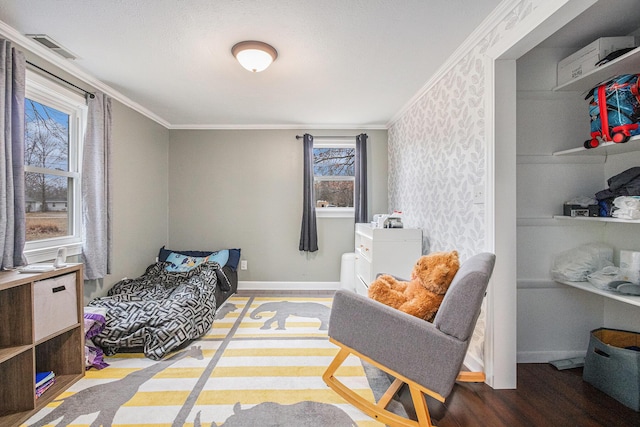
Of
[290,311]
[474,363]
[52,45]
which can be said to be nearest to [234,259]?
[290,311]

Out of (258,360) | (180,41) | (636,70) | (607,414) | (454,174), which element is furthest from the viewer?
(454,174)

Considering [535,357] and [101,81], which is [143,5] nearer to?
[101,81]

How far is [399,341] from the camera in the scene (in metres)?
1.52

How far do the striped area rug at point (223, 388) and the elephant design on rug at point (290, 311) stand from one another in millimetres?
228

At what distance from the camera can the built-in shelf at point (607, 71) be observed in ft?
5.31

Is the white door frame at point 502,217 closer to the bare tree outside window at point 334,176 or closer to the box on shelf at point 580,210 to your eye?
the box on shelf at point 580,210

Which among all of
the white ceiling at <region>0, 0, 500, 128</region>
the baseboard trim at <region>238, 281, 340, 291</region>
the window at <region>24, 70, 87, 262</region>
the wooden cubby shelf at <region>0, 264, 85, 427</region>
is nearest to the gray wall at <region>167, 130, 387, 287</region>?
the baseboard trim at <region>238, 281, 340, 291</region>

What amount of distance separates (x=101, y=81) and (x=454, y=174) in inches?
129

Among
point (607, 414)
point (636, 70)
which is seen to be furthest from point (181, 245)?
point (636, 70)

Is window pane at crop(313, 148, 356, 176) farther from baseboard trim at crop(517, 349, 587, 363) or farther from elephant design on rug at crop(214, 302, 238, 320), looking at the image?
baseboard trim at crop(517, 349, 587, 363)

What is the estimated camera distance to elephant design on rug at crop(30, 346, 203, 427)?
62.1 inches

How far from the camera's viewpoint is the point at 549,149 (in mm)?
2148

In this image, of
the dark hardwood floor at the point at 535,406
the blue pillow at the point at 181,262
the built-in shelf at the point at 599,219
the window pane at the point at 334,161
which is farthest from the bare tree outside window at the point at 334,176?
the dark hardwood floor at the point at 535,406

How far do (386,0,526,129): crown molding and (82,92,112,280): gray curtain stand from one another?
10.1 ft
